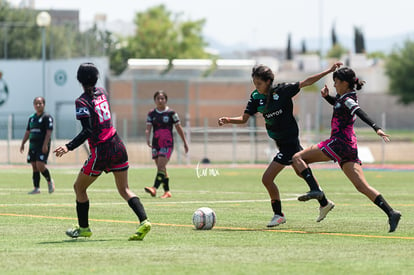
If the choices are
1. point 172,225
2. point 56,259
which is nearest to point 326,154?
point 172,225

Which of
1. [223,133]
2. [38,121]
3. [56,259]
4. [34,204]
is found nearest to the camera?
[56,259]

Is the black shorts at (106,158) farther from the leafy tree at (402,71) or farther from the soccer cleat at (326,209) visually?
the leafy tree at (402,71)

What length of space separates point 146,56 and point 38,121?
70.9m

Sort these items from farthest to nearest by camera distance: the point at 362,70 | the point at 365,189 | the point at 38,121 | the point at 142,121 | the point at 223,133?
the point at 362,70, the point at 142,121, the point at 223,133, the point at 38,121, the point at 365,189

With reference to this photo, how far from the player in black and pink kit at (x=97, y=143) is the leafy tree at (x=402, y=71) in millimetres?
90102

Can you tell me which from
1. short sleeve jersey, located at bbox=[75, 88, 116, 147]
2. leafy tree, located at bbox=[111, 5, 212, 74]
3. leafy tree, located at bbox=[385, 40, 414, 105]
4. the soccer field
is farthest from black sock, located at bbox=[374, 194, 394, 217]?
leafy tree, located at bbox=[385, 40, 414, 105]

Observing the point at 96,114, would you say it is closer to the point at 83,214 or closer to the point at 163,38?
the point at 83,214

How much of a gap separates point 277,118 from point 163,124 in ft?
27.5

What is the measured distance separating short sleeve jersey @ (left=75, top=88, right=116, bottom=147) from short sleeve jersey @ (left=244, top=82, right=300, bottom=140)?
2549 millimetres

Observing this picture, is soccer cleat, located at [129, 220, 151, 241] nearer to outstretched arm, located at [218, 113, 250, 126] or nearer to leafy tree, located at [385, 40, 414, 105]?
outstretched arm, located at [218, 113, 250, 126]

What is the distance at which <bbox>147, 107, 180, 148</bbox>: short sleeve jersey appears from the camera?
2211 centimetres

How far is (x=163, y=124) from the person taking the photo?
874 inches

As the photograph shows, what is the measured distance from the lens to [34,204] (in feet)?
62.2

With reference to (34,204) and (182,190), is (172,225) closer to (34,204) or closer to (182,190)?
(34,204)
